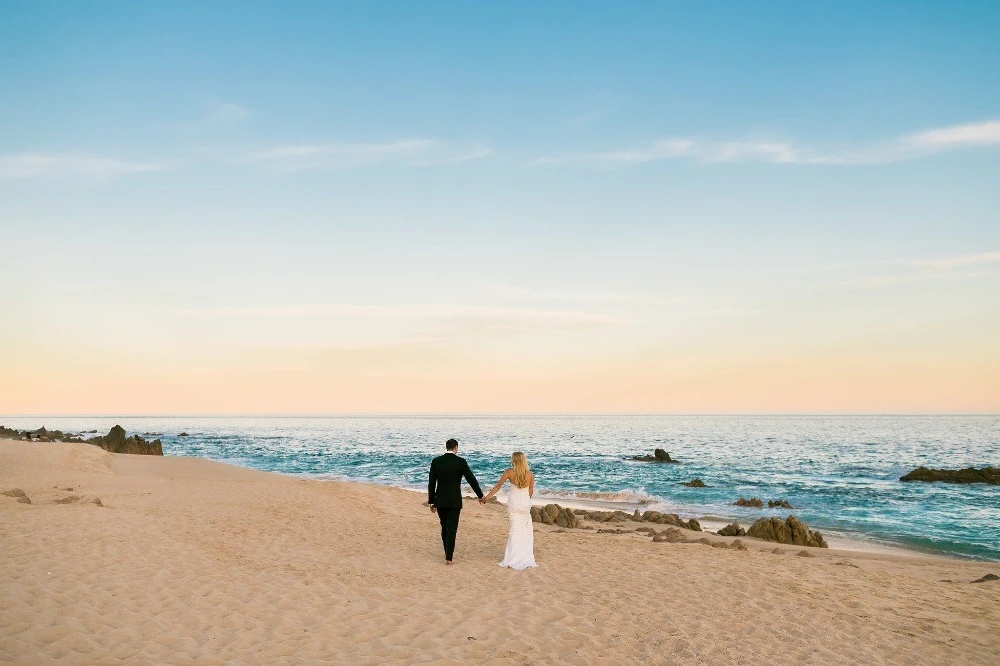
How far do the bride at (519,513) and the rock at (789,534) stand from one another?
8.96m

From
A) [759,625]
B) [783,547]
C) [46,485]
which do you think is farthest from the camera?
[46,485]

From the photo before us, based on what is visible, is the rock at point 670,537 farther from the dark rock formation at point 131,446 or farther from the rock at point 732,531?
the dark rock formation at point 131,446

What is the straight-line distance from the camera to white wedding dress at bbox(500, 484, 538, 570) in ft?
39.5

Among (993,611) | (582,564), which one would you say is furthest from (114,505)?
(993,611)

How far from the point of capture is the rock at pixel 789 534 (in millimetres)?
17578

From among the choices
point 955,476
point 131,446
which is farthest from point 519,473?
point 131,446

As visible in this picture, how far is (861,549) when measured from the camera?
58.2 ft

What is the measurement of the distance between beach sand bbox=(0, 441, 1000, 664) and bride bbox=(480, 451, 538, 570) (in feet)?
1.17

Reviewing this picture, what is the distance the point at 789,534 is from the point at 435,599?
39.8ft

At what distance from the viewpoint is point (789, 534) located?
698 inches

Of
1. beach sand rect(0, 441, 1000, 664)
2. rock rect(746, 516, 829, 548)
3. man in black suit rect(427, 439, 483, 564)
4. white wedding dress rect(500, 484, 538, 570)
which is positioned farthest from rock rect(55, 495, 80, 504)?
rock rect(746, 516, 829, 548)

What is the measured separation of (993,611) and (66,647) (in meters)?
13.1

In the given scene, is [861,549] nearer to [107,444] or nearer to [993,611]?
[993,611]

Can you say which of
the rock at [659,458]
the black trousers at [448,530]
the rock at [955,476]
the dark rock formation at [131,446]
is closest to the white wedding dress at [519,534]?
the black trousers at [448,530]
